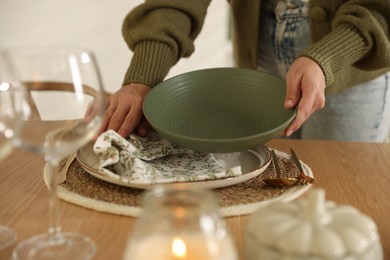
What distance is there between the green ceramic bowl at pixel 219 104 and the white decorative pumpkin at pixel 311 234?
1.46ft

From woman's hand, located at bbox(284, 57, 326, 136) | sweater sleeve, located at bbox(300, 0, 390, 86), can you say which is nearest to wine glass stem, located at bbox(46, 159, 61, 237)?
woman's hand, located at bbox(284, 57, 326, 136)

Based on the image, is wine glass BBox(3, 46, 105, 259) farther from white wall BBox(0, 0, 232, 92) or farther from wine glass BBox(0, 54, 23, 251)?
white wall BBox(0, 0, 232, 92)

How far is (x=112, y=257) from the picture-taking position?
0.71 meters

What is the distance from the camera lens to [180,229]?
53cm

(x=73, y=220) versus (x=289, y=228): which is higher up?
(x=289, y=228)

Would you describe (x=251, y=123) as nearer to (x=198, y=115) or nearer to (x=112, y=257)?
(x=198, y=115)

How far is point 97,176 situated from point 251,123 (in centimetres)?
36

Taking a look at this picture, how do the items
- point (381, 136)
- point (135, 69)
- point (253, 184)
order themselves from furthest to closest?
1. point (381, 136)
2. point (135, 69)
3. point (253, 184)

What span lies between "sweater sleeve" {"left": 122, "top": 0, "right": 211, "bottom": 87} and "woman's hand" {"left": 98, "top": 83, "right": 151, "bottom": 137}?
91 millimetres

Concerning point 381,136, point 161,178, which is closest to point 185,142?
point 161,178

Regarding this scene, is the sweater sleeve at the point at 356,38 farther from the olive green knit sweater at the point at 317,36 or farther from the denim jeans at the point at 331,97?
the denim jeans at the point at 331,97

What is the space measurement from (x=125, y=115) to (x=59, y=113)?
0.40 metres

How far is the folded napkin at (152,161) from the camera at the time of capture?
89 cm

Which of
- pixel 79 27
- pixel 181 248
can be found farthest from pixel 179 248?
pixel 79 27
